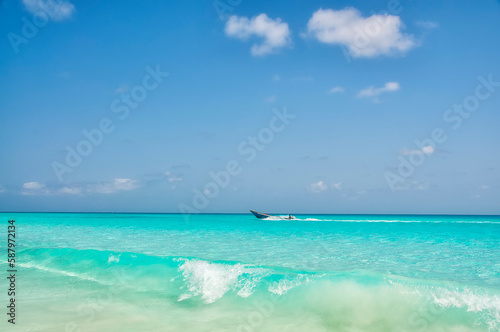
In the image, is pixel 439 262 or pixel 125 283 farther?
pixel 439 262

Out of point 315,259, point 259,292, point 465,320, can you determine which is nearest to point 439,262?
point 315,259

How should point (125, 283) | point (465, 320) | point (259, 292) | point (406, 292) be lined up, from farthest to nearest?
point (125, 283) → point (259, 292) → point (406, 292) → point (465, 320)

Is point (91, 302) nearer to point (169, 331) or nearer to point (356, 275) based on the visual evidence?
point (169, 331)

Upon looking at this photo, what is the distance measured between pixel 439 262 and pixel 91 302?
12380 millimetres

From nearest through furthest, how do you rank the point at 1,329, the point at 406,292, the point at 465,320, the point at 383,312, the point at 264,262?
the point at 1,329, the point at 465,320, the point at 383,312, the point at 406,292, the point at 264,262

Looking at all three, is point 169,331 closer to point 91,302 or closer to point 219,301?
point 219,301

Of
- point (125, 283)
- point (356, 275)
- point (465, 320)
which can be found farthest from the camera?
point (125, 283)

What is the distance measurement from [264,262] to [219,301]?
5354mm

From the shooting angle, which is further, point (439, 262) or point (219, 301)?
point (439, 262)

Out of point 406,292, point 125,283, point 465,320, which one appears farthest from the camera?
point 125,283

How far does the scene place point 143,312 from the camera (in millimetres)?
8305

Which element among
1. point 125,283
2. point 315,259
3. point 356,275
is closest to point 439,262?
point 315,259

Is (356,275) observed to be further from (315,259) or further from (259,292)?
A: (315,259)

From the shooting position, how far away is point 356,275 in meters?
10.2
